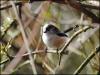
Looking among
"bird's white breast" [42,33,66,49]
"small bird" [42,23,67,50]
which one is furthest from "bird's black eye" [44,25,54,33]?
"bird's white breast" [42,33,66,49]

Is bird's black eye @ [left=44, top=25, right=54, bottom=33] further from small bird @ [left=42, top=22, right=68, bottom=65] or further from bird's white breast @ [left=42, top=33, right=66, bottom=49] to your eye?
bird's white breast @ [left=42, top=33, right=66, bottom=49]

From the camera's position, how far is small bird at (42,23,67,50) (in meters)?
3.76

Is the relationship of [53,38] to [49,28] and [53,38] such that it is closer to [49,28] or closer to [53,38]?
[53,38]

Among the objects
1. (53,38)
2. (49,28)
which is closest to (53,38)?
(53,38)

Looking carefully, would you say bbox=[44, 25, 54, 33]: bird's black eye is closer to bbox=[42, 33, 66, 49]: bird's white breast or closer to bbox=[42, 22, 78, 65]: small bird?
bbox=[42, 22, 78, 65]: small bird

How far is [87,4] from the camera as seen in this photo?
10.1 ft

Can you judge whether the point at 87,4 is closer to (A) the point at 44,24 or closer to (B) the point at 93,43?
(A) the point at 44,24

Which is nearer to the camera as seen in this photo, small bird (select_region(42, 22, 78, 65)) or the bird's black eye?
small bird (select_region(42, 22, 78, 65))

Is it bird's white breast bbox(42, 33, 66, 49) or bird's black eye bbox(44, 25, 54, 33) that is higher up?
bird's black eye bbox(44, 25, 54, 33)

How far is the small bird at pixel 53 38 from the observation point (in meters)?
3.76

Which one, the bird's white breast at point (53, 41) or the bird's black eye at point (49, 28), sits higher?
the bird's black eye at point (49, 28)

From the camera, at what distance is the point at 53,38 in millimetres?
3828

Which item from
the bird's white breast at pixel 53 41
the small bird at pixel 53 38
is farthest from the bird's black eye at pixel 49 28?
the bird's white breast at pixel 53 41

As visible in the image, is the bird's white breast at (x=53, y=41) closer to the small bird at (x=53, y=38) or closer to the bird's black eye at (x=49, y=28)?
the small bird at (x=53, y=38)
